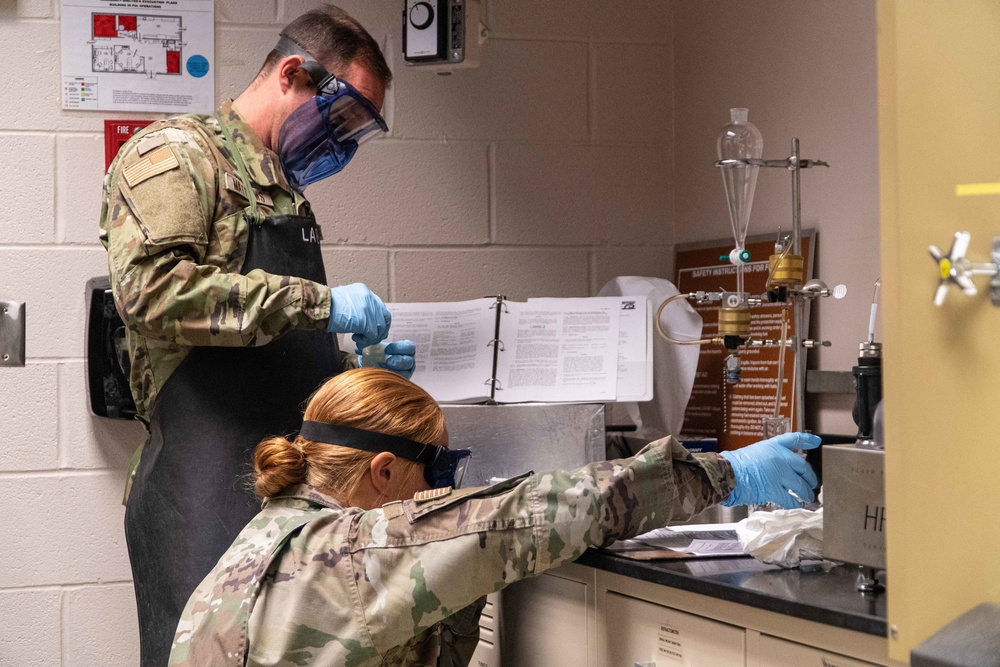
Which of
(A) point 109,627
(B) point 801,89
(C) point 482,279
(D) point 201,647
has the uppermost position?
(B) point 801,89

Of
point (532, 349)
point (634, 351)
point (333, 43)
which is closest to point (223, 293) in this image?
point (333, 43)

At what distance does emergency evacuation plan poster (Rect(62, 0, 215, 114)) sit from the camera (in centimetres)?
224

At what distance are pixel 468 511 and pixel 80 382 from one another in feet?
4.41

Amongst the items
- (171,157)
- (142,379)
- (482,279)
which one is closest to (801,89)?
(482,279)

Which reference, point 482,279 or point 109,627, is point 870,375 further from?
point 109,627

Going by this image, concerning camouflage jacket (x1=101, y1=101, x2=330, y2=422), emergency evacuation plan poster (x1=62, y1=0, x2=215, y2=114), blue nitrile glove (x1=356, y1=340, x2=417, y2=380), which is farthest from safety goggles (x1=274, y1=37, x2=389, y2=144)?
emergency evacuation plan poster (x1=62, y1=0, x2=215, y2=114)

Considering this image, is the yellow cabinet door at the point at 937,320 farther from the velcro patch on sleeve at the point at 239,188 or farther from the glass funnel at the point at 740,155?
the velcro patch on sleeve at the point at 239,188

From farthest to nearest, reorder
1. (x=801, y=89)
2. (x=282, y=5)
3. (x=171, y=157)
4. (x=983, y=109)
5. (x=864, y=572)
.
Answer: (x=282, y=5) → (x=801, y=89) → (x=171, y=157) → (x=864, y=572) → (x=983, y=109)

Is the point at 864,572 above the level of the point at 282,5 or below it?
below

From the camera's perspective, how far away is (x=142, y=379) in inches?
68.1

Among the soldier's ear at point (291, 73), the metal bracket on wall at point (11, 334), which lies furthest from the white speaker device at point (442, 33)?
Answer: the metal bracket on wall at point (11, 334)

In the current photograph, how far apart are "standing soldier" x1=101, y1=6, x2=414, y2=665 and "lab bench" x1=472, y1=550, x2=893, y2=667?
1.63 ft

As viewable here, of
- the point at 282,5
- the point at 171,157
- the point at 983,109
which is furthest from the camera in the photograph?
the point at 282,5

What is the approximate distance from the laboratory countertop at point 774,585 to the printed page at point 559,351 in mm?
540
